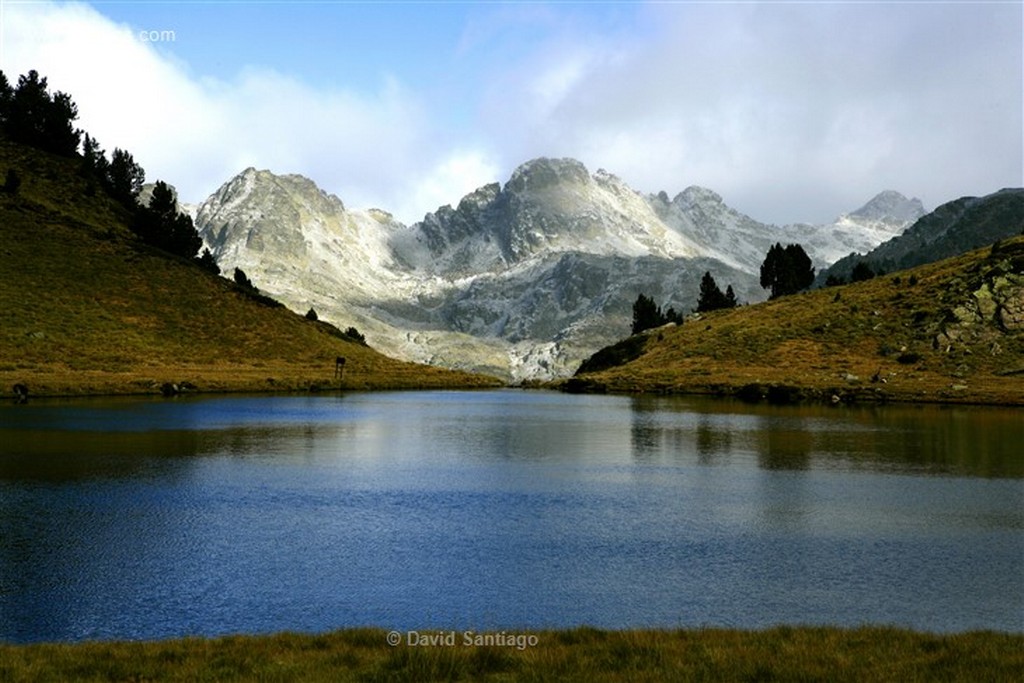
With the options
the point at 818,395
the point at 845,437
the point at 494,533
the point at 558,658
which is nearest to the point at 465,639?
the point at 558,658

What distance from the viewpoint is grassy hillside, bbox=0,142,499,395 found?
133875mm

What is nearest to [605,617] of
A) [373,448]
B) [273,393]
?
[373,448]

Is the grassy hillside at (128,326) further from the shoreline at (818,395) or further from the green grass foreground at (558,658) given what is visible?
the green grass foreground at (558,658)

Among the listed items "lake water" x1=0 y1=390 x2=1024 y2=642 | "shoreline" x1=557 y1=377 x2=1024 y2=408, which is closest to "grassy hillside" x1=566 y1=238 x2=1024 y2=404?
"shoreline" x1=557 y1=377 x2=1024 y2=408

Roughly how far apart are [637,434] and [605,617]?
2213 inches

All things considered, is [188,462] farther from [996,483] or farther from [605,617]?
[996,483]

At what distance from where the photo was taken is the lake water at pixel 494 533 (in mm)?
25094

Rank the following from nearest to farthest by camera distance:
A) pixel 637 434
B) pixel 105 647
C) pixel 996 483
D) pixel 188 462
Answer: pixel 105 647 < pixel 996 483 < pixel 188 462 < pixel 637 434

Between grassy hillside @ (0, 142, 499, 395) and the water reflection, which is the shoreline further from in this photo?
grassy hillside @ (0, 142, 499, 395)

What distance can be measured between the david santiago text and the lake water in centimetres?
244

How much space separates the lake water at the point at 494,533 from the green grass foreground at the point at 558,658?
297cm

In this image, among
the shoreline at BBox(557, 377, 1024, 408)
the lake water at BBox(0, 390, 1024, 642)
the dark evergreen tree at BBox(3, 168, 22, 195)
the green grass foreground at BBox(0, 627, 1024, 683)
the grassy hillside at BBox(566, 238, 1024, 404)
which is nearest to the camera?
the green grass foreground at BBox(0, 627, 1024, 683)

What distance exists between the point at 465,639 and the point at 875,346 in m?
150

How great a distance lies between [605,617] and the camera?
2466cm
